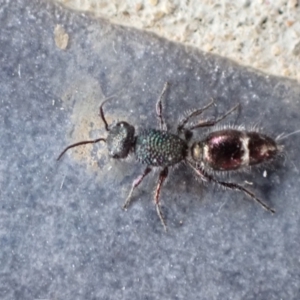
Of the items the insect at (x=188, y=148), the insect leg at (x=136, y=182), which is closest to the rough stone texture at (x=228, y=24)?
the insect at (x=188, y=148)

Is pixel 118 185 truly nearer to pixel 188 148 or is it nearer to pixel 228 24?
pixel 188 148

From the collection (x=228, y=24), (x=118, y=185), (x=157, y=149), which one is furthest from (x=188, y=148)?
(x=228, y=24)

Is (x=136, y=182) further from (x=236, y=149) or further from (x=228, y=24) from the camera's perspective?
(x=228, y=24)

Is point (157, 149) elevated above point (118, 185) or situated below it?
above

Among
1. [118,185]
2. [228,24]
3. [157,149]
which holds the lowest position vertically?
[118,185]

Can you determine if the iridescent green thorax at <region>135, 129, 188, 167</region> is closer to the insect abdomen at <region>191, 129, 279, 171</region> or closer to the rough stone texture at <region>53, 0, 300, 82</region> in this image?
the insect abdomen at <region>191, 129, 279, 171</region>

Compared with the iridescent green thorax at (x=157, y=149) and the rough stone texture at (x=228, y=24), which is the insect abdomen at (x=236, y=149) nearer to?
the iridescent green thorax at (x=157, y=149)
